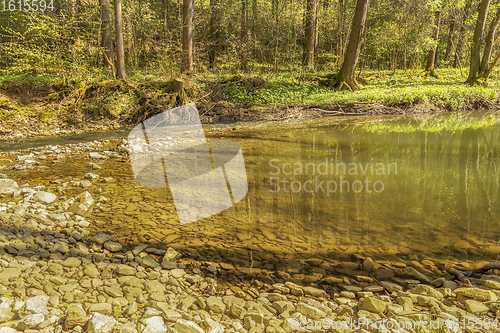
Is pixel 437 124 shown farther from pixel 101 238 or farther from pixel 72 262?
pixel 72 262

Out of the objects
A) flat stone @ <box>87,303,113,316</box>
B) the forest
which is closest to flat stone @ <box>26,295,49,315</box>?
flat stone @ <box>87,303,113,316</box>

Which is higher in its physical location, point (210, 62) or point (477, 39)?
point (477, 39)

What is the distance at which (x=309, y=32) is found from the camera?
15.5 meters

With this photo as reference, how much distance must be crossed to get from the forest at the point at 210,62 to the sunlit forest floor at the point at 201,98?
45 millimetres

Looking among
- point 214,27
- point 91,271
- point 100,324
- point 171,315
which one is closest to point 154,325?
point 171,315

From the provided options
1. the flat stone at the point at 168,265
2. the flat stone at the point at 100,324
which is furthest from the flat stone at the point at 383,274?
the flat stone at the point at 100,324

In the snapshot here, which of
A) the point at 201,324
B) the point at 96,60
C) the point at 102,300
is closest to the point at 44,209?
the point at 102,300

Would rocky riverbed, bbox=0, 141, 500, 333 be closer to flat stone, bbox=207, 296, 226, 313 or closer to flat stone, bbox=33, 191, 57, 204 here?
flat stone, bbox=207, 296, 226, 313

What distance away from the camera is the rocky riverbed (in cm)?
179

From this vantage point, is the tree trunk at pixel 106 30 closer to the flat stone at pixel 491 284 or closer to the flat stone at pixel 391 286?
the flat stone at pixel 391 286

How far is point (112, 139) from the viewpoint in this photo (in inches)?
325

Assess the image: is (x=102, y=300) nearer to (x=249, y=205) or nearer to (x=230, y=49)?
(x=249, y=205)

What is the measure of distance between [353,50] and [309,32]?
10.5 feet

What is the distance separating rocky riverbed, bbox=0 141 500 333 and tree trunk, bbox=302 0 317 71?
14.6 meters
